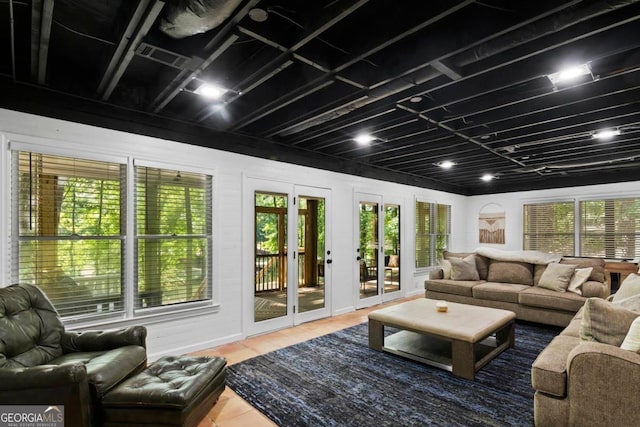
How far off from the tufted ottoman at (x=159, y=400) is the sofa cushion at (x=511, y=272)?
493 centimetres

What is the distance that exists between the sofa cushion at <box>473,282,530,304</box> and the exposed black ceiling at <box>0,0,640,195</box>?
213cm

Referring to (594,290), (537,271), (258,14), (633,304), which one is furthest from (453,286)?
(258,14)

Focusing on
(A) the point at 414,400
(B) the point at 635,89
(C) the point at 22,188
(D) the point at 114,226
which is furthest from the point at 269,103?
(B) the point at 635,89

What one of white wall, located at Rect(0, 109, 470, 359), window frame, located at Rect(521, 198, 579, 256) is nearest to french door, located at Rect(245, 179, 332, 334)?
white wall, located at Rect(0, 109, 470, 359)

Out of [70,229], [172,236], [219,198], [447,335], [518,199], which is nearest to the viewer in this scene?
[70,229]

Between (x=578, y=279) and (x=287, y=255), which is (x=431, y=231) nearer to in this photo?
(x=578, y=279)

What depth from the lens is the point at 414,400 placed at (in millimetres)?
2723

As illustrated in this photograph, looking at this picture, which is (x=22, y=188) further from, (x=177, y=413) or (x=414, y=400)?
(x=414, y=400)

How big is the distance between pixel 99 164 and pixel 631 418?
443 centimetres

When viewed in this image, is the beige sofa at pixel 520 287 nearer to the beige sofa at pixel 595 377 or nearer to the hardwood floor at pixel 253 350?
the hardwood floor at pixel 253 350

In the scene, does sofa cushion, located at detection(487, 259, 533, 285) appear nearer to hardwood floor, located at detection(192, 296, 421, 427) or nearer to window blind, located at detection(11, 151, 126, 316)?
hardwood floor, located at detection(192, 296, 421, 427)

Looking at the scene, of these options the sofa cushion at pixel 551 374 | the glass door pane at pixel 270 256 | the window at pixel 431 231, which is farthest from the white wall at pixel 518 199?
the sofa cushion at pixel 551 374

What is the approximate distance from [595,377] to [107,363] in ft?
10.2

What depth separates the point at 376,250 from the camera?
6234 mm
